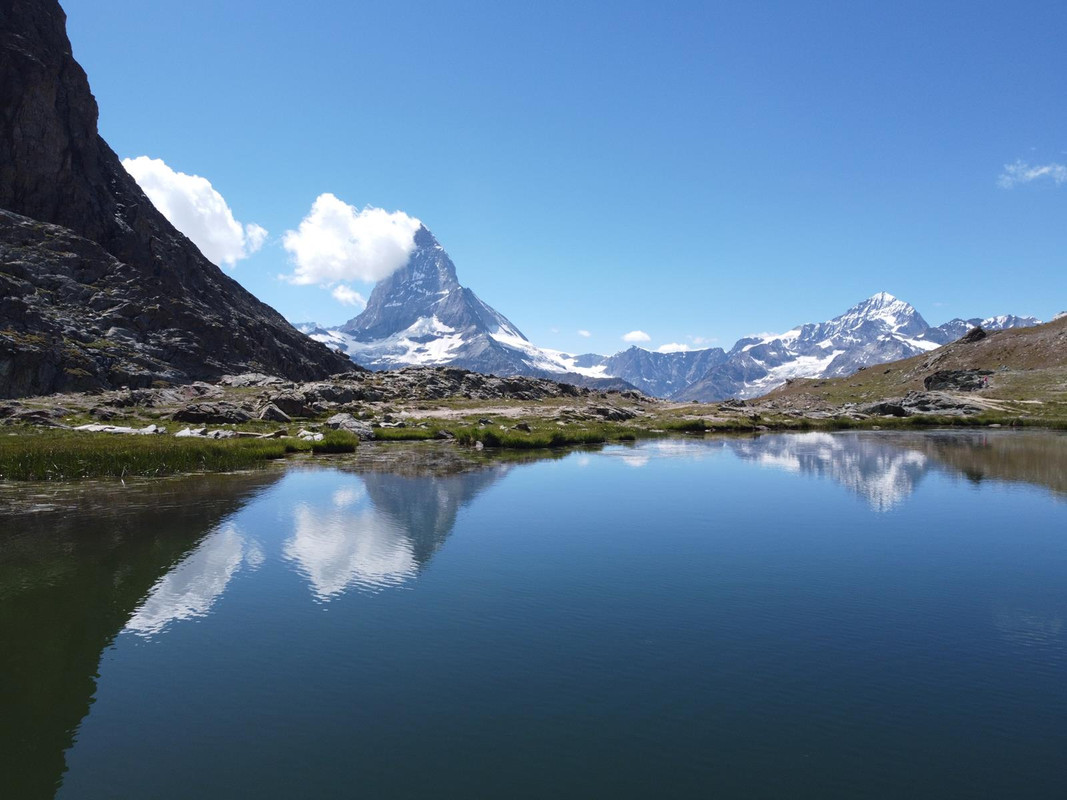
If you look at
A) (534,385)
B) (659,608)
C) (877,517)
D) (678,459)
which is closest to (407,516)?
(659,608)

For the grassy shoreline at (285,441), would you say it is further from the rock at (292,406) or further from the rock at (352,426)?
the rock at (292,406)

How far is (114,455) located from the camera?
4391 centimetres

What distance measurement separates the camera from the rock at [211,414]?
7231 cm

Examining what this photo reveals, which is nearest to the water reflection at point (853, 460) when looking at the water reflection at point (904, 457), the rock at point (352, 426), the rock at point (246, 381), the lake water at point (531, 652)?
the water reflection at point (904, 457)

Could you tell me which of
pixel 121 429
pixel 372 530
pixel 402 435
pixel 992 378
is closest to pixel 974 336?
pixel 992 378

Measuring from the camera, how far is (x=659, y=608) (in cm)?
1903

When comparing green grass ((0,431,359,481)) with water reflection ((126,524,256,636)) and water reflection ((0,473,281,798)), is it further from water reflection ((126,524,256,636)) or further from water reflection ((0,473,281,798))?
water reflection ((126,524,256,636))

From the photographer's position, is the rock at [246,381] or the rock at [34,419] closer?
the rock at [34,419]

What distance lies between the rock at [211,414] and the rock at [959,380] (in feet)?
461

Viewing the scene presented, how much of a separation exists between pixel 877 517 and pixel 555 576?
1937 cm

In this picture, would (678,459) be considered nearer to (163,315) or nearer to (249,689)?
(249,689)

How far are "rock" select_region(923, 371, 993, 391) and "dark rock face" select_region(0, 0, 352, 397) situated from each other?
15759 cm

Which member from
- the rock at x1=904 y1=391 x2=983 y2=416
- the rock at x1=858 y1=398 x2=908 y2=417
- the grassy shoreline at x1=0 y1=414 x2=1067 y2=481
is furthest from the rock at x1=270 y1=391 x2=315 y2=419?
the rock at x1=904 y1=391 x2=983 y2=416

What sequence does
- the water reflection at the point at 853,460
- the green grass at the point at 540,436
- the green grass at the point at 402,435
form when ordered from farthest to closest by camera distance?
1. the green grass at the point at 402,435
2. the green grass at the point at 540,436
3. the water reflection at the point at 853,460
